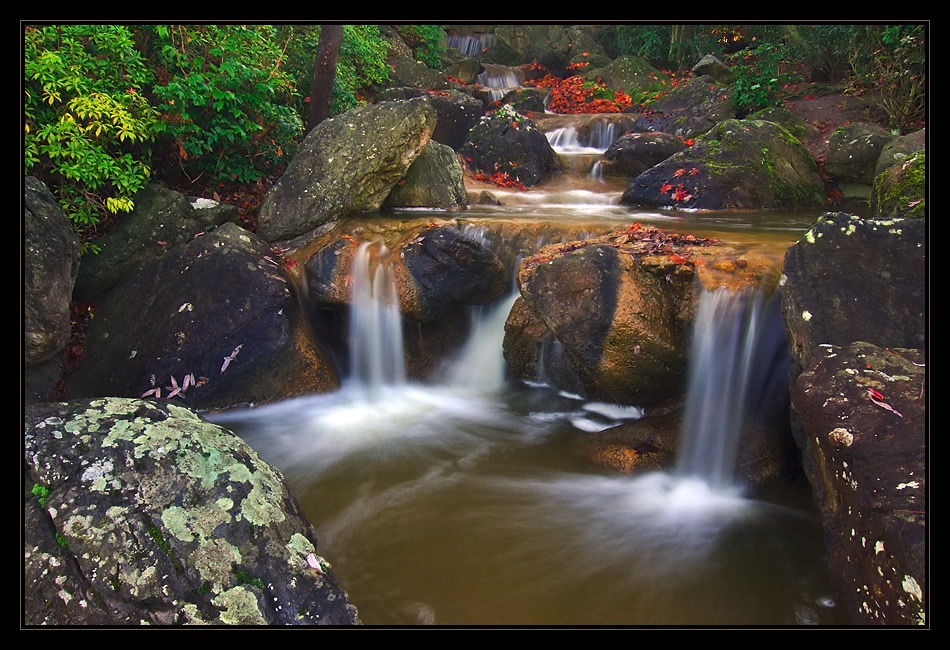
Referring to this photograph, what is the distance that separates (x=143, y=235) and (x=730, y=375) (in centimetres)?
625

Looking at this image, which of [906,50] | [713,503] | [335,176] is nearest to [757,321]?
[713,503]

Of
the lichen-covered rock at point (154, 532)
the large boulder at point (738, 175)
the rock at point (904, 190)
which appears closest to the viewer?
the lichen-covered rock at point (154, 532)

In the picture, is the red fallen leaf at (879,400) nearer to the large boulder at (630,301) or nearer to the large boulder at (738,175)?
the large boulder at (630,301)

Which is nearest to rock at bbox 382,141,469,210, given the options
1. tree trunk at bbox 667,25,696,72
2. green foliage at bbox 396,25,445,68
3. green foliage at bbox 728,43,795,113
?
green foliage at bbox 728,43,795,113

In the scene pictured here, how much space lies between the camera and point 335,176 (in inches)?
295

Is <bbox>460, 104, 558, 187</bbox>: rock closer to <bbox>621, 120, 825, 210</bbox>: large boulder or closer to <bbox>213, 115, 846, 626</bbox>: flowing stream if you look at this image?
<bbox>621, 120, 825, 210</bbox>: large boulder

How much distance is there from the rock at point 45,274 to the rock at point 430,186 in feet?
13.0

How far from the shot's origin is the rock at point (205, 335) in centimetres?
564

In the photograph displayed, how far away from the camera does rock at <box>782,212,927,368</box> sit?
3.69 meters

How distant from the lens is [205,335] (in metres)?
5.73

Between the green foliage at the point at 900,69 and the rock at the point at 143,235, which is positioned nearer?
the rock at the point at 143,235

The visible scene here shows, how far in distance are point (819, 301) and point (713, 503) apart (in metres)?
1.61

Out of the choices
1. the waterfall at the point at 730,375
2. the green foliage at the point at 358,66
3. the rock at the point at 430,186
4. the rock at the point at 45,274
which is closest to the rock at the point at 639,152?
the rock at the point at 430,186

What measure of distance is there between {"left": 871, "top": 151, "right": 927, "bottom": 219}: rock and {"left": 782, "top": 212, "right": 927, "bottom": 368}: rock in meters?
1.82
